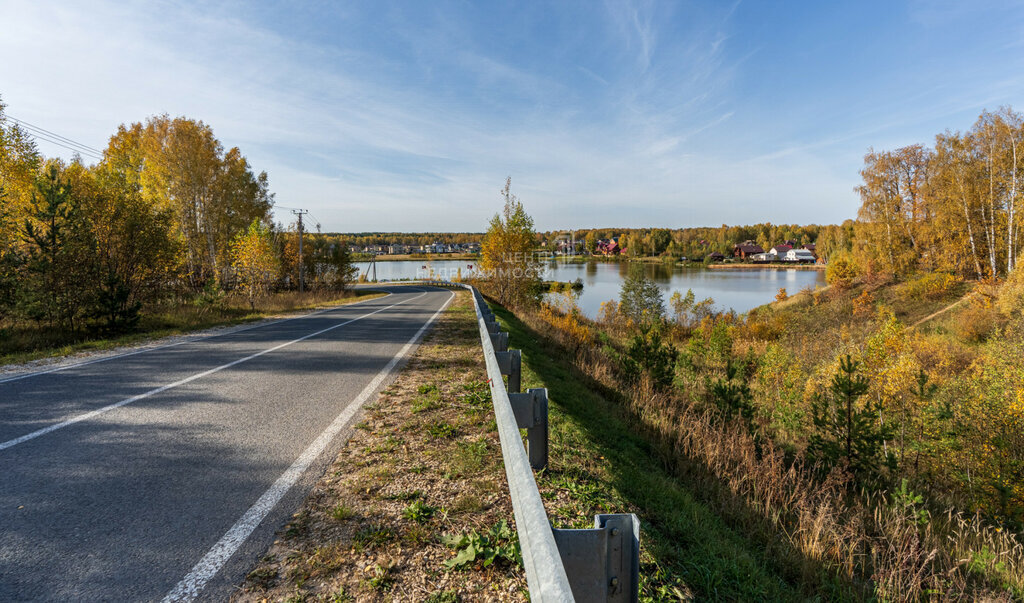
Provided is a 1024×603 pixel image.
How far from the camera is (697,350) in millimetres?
21406

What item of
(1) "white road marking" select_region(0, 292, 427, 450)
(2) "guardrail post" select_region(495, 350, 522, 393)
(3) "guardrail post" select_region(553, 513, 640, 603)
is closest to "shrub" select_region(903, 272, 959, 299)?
(2) "guardrail post" select_region(495, 350, 522, 393)

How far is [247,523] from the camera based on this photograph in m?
2.57

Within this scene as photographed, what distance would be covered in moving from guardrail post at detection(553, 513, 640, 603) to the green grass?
2.76ft

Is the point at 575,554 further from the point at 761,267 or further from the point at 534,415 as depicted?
the point at 761,267

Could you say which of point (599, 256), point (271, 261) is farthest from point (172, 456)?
point (599, 256)

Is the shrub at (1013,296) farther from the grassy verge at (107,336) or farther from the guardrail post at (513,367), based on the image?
the grassy verge at (107,336)

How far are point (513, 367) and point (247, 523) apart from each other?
274 centimetres

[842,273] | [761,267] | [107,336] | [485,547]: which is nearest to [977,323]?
[842,273]

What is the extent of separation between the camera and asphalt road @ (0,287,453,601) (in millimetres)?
2146

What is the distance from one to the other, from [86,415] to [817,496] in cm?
887

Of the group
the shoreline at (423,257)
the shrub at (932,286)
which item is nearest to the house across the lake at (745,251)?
the shoreline at (423,257)

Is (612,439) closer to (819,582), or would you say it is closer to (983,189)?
(819,582)

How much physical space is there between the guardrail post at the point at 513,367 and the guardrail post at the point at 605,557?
2.94m

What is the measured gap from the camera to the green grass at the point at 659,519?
2521 millimetres
